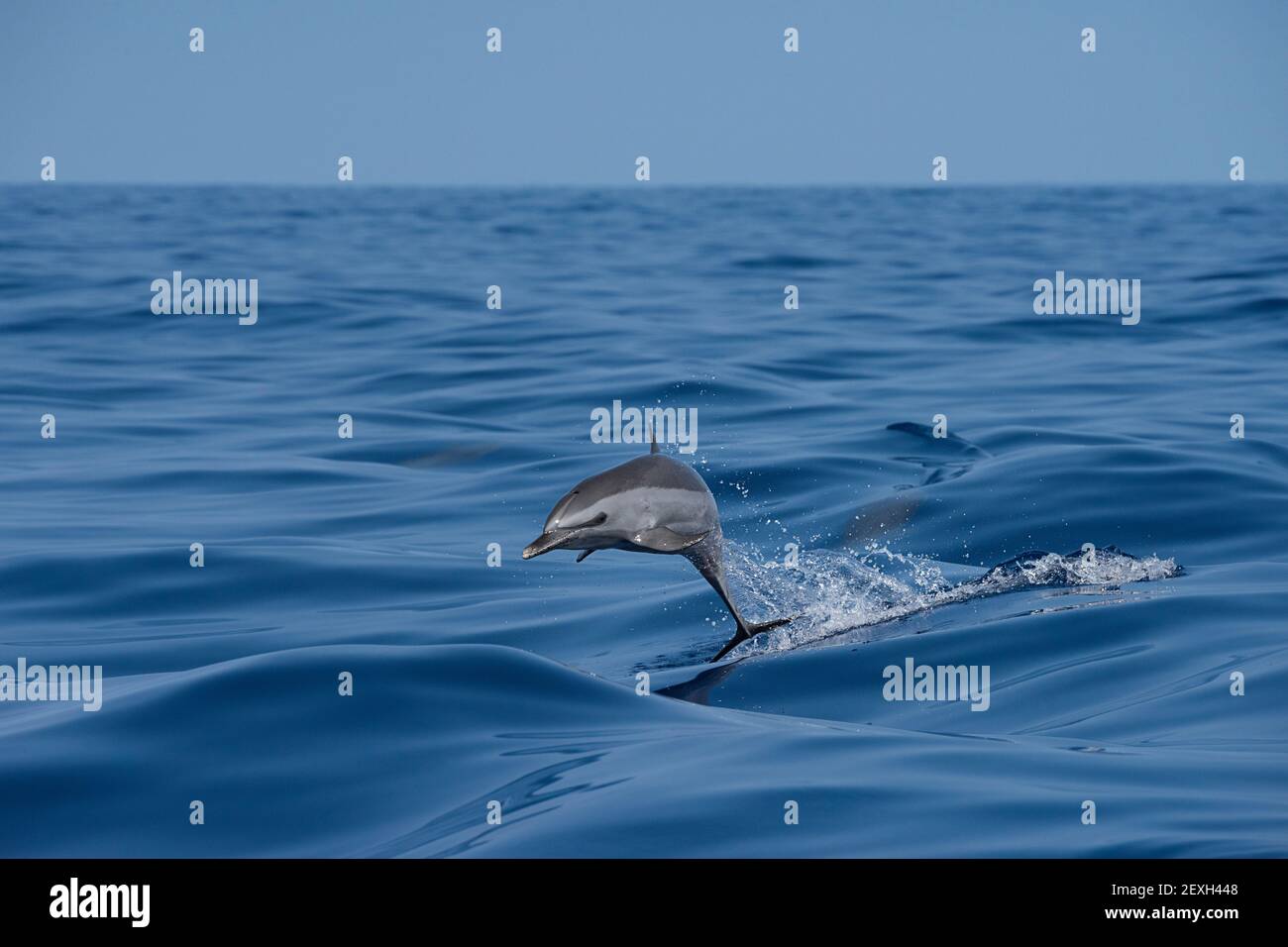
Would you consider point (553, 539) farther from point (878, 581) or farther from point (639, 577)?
point (639, 577)

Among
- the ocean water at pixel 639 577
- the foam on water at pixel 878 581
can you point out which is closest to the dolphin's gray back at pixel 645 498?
the ocean water at pixel 639 577

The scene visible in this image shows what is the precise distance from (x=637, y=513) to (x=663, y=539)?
0.22 m

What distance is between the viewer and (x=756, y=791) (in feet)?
20.4

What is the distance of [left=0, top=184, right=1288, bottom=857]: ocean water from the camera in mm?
6344

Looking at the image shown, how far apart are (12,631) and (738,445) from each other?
27.9 feet

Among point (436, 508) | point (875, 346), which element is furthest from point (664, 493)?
point (875, 346)

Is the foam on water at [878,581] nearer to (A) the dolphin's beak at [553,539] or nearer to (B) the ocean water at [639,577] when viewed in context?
(B) the ocean water at [639,577]

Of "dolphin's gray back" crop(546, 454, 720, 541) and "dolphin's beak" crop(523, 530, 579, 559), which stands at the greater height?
"dolphin's gray back" crop(546, 454, 720, 541)

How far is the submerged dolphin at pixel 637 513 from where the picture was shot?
288 inches

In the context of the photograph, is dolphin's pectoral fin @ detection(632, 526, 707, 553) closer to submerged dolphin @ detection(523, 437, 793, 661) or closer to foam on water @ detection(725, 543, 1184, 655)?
submerged dolphin @ detection(523, 437, 793, 661)

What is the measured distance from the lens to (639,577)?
1266cm

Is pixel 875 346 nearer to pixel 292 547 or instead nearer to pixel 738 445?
pixel 738 445

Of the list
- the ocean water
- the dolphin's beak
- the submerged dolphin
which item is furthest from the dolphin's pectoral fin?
the ocean water
